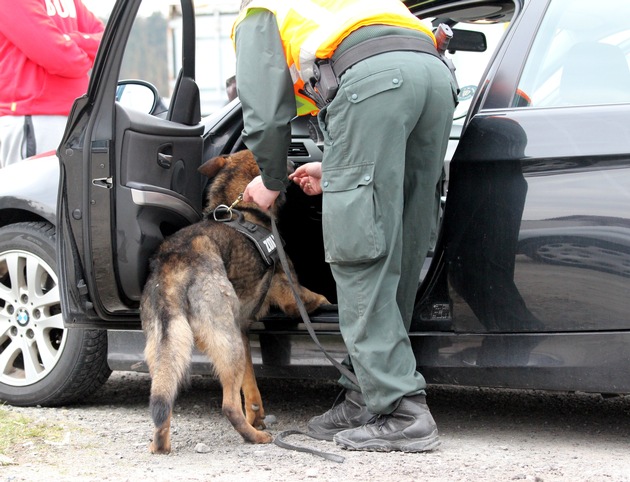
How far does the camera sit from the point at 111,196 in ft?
11.1

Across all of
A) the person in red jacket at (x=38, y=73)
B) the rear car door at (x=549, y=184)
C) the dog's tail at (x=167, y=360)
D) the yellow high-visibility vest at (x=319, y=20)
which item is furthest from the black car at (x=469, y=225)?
the person in red jacket at (x=38, y=73)

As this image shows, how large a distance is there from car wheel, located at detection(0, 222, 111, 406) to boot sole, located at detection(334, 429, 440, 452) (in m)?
1.38

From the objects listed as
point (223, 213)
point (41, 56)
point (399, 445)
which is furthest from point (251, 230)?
point (41, 56)

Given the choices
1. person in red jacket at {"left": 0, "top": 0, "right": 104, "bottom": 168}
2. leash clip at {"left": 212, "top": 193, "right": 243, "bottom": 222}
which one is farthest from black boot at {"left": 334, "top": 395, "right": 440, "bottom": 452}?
person in red jacket at {"left": 0, "top": 0, "right": 104, "bottom": 168}

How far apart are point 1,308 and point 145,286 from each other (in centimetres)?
107

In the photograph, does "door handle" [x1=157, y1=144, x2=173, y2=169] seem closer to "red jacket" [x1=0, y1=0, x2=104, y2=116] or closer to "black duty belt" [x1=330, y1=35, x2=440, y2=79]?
"black duty belt" [x1=330, y1=35, x2=440, y2=79]

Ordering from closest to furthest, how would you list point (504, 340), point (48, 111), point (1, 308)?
point (504, 340), point (1, 308), point (48, 111)

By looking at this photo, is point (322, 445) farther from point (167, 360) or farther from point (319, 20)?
point (319, 20)

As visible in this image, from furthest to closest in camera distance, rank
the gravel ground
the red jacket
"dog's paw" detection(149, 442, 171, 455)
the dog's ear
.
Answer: the red jacket
the dog's ear
"dog's paw" detection(149, 442, 171, 455)
the gravel ground

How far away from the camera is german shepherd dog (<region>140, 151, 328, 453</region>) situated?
3193 mm

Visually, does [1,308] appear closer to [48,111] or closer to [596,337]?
[48,111]

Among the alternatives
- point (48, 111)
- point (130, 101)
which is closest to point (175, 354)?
point (130, 101)

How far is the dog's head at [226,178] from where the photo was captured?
12.4 feet

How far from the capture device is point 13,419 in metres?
3.75
